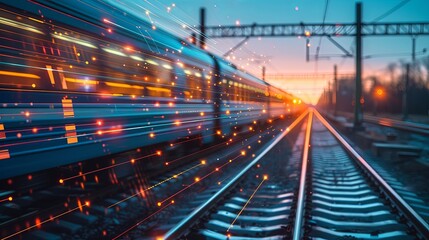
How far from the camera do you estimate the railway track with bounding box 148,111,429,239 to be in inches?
178

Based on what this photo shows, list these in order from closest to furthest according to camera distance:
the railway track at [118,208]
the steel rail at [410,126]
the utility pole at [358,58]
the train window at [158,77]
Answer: the railway track at [118,208] < the train window at [158,77] < the utility pole at [358,58] < the steel rail at [410,126]

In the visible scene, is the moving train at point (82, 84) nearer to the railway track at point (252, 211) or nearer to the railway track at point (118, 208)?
the railway track at point (118, 208)

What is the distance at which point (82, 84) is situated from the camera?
207 inches

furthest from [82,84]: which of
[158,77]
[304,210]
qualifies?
[304,210]

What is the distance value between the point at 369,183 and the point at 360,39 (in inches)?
557

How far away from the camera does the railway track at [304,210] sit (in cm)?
452

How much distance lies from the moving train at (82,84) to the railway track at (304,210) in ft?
6.00

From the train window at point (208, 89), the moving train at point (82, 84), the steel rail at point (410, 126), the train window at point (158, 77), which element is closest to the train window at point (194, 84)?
the moving train at point (82, 84)

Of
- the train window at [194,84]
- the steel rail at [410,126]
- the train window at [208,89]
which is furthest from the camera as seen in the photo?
the steel rail at [410,126]

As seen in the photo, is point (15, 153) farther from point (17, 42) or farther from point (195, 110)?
point (195, 110)

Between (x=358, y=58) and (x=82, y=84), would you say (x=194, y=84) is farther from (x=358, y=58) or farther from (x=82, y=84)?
(x=358, y=58)

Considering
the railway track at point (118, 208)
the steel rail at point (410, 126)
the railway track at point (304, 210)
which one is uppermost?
the railway track at point (118, 208)

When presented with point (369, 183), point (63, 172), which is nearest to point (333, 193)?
point (369, 183)

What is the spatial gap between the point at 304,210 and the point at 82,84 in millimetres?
3649
